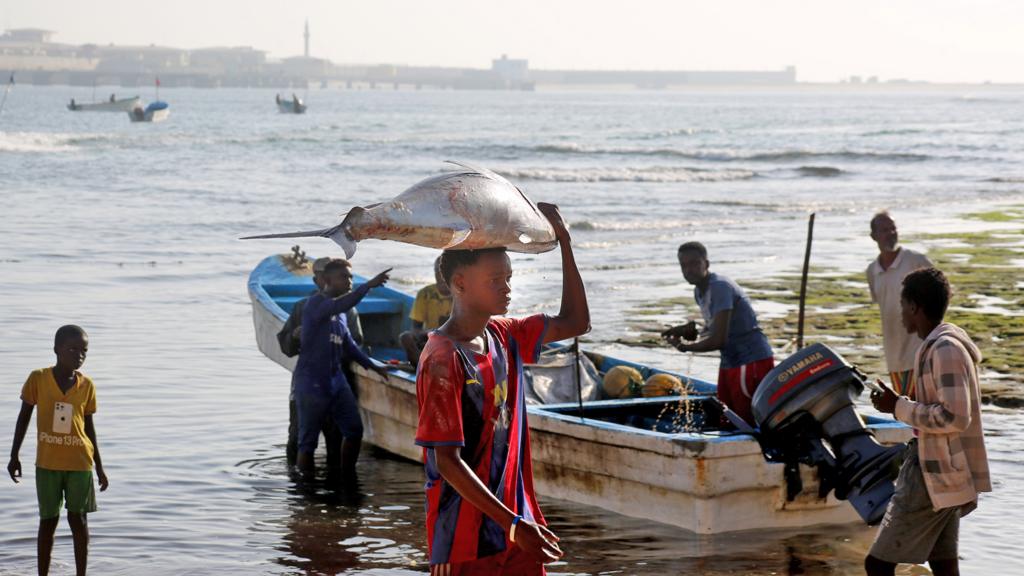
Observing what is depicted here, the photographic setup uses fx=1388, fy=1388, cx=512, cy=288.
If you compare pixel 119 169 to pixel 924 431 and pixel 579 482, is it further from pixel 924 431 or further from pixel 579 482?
pixel 924 431

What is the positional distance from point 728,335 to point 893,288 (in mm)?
1167

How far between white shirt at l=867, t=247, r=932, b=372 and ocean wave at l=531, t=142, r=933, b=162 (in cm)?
4642

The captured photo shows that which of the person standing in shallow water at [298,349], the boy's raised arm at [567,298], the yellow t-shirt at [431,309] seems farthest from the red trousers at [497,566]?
the yellow t-shirt at [431,309]

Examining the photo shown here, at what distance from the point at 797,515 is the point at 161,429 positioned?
16.7 feet

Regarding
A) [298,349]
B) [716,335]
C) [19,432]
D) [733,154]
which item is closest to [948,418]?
[716,335]

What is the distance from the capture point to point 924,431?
16.8 ft

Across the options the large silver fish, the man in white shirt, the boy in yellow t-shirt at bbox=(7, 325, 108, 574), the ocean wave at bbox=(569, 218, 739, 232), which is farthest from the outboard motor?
the ocean wave at bbox=(569, 218, 739, 232)

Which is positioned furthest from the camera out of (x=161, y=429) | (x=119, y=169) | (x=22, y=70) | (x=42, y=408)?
(x=22, y=70)

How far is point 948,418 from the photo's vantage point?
5000mm

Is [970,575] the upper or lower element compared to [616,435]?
lower

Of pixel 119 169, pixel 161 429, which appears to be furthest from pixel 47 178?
pixel 161 429

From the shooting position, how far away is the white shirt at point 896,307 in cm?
820

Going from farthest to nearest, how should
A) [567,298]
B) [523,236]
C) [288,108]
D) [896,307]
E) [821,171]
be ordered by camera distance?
1. [288,108]
2. [821,171]
3. [896,307]
4. [567,298]
5. [523,236]

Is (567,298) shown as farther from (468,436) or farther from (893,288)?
(893,288)
